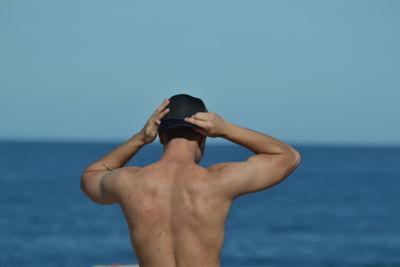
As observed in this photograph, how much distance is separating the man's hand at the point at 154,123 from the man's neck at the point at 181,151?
0.48 feet

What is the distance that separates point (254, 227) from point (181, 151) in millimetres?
53886

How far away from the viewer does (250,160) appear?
197 inches

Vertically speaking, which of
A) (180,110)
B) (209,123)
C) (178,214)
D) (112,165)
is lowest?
(178,214)

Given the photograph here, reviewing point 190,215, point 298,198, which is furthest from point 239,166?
point 298,198

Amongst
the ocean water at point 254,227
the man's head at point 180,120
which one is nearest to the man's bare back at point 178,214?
the man's head at point 180,120

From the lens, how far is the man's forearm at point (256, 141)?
5.02 m

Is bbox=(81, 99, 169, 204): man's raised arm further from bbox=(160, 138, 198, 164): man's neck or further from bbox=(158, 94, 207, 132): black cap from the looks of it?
bbox=(160, 138, 198, 164): man's neck

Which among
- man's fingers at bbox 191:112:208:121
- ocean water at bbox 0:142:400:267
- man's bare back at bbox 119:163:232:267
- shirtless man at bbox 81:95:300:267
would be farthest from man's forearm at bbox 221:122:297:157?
ocean water at bbox 0:142:400:267

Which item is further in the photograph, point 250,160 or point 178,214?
point 250,160

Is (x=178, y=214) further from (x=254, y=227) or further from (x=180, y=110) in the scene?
(x=254, y=227)

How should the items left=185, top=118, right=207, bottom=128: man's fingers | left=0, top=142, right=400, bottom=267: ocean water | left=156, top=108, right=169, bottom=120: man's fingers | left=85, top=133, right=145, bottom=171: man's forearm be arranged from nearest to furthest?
left=185, top=118, right=207, bottom=128: man's fingers < left=156, top=108, right=169, bottom=120: man's fingers < left=85, top=133, right=145, bottom=171: man's forearm < left=0, top=142, right=400, bottom=267: ocean water

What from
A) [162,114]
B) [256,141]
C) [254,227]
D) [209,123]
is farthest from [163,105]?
[254,227]

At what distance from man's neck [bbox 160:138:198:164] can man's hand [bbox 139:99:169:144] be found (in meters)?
0.14

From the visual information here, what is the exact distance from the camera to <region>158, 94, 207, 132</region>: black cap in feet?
16.2
